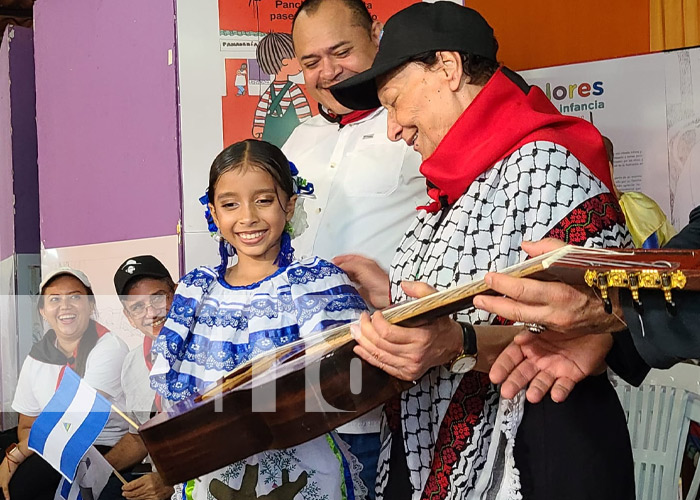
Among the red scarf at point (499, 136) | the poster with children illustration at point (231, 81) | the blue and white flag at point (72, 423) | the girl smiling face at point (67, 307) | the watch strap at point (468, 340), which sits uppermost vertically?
the poster with children illustration at point (231, 81)

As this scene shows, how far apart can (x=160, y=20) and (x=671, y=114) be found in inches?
75.3

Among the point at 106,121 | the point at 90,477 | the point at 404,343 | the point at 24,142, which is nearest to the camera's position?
the point at 404,343

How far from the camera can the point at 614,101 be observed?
2.99m

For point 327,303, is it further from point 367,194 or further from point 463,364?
point 367,194

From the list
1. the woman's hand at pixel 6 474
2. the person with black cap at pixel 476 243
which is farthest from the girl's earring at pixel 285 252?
the woman's hand at pixel 6 474

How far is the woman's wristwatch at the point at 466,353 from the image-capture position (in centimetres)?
125

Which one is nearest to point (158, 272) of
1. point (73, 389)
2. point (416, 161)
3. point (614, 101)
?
point (73, 389)

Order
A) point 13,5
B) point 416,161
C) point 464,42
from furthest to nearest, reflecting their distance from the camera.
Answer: point 13,5 < point 416,161 < point 464,42

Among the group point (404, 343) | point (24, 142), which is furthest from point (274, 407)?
point (24, 142)

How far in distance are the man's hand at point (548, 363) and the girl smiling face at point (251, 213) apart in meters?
0.78

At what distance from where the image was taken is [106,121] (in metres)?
3.44

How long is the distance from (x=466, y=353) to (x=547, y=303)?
291mm

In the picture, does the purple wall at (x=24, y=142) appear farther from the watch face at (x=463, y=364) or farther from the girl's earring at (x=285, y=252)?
the watch face at (x=463, y=364)

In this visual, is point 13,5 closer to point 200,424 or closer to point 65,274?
point 65,274
